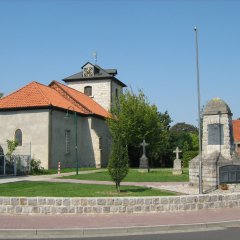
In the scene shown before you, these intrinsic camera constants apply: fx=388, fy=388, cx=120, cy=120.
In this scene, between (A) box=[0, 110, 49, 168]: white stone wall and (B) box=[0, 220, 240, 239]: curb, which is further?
(A) box=[0, 110, 49, 168]: white stone wall

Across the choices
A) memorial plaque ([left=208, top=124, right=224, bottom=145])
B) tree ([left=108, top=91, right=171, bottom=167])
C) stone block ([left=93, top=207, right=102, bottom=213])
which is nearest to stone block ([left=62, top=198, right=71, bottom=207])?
stone block ([left=93, top=207, right=102, bottom=213])

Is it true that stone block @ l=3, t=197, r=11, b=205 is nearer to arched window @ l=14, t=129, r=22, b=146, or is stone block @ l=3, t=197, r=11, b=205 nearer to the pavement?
the pavement

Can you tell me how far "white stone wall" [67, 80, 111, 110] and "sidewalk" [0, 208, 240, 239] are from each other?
41.6m

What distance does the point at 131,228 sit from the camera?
11078 millimetres

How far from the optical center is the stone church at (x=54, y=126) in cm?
3719

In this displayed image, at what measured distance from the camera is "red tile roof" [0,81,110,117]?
3822 centimetres

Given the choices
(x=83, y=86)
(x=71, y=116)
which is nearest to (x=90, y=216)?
(x=71, y=116)

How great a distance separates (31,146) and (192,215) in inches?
1040

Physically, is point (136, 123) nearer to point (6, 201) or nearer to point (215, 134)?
point (215, 134)

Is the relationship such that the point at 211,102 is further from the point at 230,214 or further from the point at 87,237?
the point at 87,237

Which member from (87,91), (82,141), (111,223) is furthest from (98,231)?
(87,91)

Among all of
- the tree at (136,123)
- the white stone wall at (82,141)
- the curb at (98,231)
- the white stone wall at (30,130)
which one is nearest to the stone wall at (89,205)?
the curb at (98,231)

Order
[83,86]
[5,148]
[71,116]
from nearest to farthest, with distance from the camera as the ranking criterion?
[5,148]
[71,116]
[83,86]

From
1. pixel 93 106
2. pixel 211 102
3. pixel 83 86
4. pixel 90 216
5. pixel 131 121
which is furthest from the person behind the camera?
pixel 83 86
